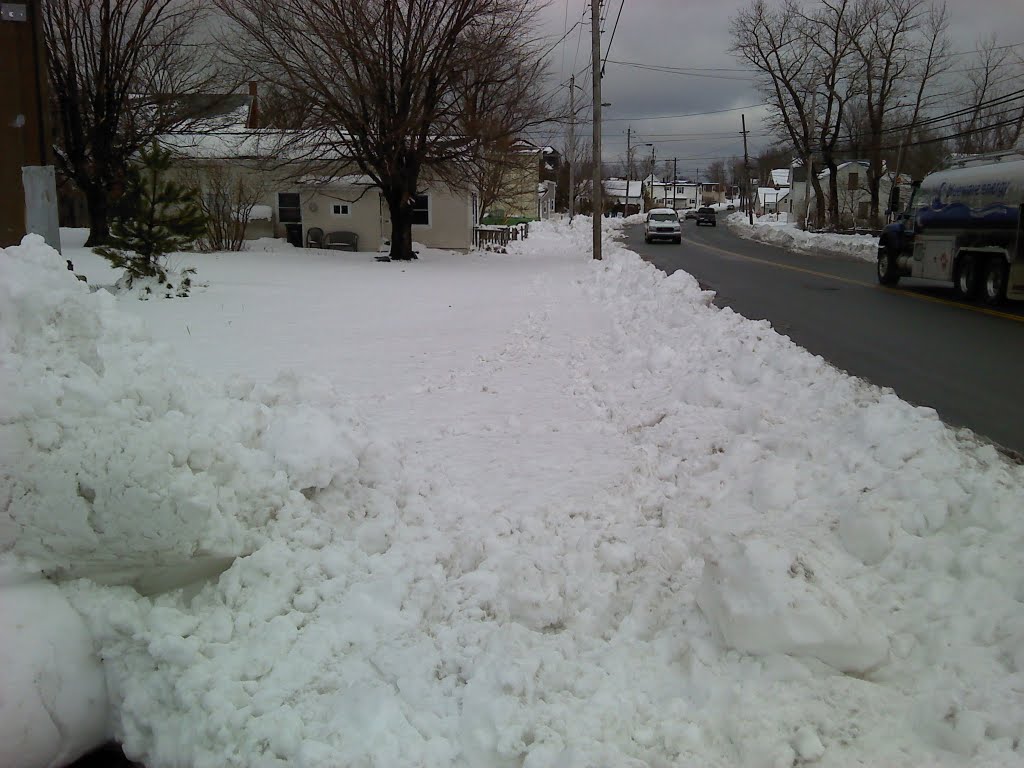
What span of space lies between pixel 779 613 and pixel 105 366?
11.8ft

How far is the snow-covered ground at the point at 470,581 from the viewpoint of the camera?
3.40 meters

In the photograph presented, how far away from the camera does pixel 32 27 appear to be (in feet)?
20.9

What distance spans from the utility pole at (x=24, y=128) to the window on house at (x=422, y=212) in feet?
87.1

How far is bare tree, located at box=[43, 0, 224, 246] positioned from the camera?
82.2 ft

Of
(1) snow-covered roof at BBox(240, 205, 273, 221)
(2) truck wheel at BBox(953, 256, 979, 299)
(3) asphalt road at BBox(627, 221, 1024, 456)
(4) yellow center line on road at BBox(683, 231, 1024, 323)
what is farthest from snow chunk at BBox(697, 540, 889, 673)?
(1) snow-covered roof at BBox(240, 205, 273, 221)

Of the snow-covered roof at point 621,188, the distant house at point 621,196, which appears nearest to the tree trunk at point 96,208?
the distant house at point 621,196

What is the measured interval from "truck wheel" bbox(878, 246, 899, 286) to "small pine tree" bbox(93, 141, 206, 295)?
15385mm

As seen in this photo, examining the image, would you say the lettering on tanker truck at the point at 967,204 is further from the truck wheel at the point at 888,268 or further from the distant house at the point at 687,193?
the distant house at the point at 687,193

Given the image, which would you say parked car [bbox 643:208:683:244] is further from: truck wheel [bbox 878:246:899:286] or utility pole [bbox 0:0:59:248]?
utility pole [bbox 0:0:59:248]

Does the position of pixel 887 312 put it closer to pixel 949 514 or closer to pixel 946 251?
pixel 946 251

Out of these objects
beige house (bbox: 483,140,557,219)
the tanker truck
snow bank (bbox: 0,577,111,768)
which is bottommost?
snow bank (bbox: 0,577,111,768)

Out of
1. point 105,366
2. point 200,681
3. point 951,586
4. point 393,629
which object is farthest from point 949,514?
point 105,366

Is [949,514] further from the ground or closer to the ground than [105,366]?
closer to the ground

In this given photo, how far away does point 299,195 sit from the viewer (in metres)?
30.4
